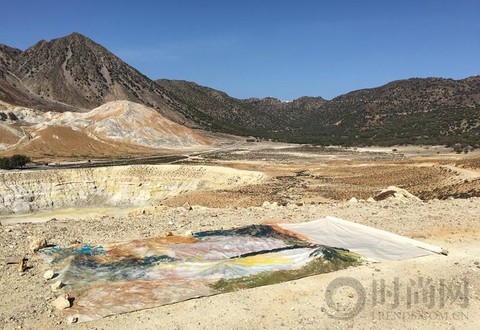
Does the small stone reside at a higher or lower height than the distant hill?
lower

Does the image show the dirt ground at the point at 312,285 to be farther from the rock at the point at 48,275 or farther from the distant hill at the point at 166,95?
the distant hill at the point at 166,95

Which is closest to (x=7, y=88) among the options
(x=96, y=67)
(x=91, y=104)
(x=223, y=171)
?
(x=91, y=104)

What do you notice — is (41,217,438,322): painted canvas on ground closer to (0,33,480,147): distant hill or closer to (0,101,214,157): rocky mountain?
(0,101,214,157): rocky mountain

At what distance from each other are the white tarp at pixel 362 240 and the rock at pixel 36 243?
7368 mm

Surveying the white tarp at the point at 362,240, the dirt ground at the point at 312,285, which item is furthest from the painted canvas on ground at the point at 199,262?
the dirt ground at the point at 312,285

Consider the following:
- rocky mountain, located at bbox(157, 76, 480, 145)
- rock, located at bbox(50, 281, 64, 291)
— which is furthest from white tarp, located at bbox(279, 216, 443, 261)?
rocky mountain, located at bbox(157, 76, 480, 145)

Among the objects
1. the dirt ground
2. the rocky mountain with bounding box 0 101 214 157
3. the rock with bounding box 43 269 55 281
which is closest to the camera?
the dirt ground

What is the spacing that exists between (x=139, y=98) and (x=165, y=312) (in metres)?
159

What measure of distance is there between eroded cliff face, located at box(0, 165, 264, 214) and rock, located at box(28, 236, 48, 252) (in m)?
29.8

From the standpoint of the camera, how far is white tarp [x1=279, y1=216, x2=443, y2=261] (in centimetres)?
1184

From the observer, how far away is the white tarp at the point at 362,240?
11844 mm

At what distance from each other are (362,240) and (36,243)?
945 centimetres

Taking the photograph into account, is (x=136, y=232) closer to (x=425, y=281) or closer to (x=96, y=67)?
(x=425, y=281)

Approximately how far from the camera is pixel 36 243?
11867 mm
